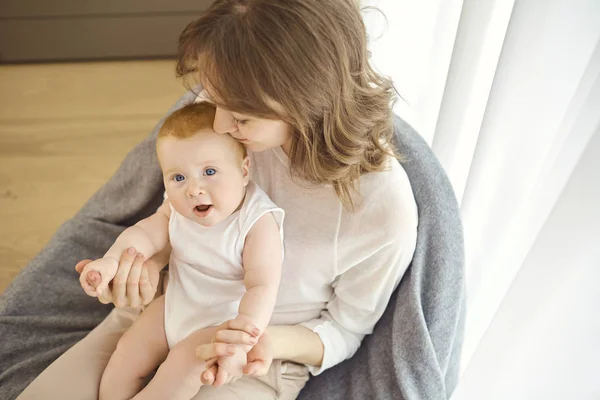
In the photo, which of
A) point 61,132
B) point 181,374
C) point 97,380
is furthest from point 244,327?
point 61,132

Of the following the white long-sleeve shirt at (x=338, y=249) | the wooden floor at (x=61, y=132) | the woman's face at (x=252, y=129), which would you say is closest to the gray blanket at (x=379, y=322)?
the white long-sleeve shirt at (x=338, y=249)

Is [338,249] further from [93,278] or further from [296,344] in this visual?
[93,278]

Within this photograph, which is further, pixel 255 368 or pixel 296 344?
pixel 296 344

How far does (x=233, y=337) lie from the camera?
0.83 meters

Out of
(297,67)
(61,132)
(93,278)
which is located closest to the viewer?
(297,67)

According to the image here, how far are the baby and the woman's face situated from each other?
0.14 feet

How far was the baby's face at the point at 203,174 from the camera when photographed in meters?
0.90

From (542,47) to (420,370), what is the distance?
0.60 metres

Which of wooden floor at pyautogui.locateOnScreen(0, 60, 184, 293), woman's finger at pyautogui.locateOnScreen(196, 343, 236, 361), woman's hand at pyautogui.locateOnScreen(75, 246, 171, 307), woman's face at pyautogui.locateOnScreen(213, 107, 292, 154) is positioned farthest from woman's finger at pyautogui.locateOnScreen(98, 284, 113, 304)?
wooden floor at pyautogui.locateOnScreen(0, 60, 184, 293)

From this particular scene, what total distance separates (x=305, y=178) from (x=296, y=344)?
1.04 feet

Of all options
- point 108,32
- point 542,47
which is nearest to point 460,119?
point 542,47

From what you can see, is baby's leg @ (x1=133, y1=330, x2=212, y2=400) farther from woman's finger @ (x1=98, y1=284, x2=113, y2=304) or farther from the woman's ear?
the woman's ear

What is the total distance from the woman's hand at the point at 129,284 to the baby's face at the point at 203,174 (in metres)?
0.13

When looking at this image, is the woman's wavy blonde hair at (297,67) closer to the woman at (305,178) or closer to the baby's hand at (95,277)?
the woman at (305,178)
